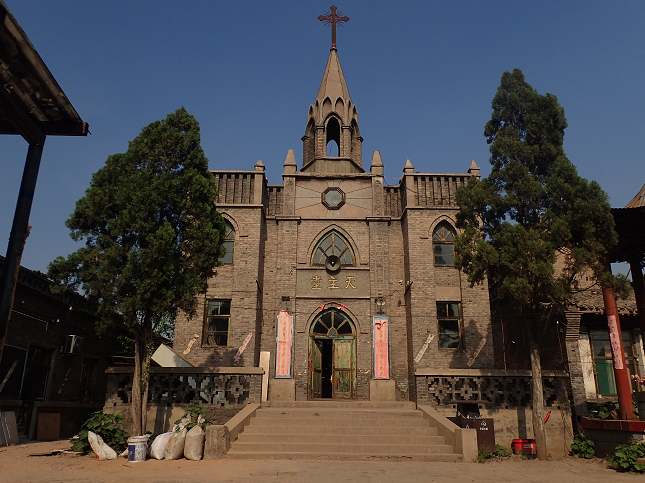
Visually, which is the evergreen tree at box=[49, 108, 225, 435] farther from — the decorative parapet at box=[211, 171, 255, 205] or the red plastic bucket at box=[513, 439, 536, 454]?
the red plastic bucket at box=[513, 439, 536, 454]

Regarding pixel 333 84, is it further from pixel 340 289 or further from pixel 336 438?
pixel 336 438

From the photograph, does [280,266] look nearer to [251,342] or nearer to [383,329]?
[251,342]

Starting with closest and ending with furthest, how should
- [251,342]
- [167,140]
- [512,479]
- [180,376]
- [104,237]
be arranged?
[512,479] < [104,237] < [167,140] < [180,376] < [251,342]

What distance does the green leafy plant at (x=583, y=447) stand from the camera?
41.2 feet

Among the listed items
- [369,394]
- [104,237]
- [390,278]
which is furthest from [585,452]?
[104,237]

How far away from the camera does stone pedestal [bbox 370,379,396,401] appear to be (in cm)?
1630

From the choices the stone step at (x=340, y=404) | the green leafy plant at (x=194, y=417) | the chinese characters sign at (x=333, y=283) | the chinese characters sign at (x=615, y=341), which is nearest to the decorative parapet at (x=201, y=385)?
the stone step at (x=340, y=404)

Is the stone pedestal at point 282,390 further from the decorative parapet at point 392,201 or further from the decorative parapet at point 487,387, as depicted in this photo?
the decorative parapet at point 392,201

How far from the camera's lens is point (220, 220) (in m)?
13.5

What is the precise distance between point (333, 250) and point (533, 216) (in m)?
7.22

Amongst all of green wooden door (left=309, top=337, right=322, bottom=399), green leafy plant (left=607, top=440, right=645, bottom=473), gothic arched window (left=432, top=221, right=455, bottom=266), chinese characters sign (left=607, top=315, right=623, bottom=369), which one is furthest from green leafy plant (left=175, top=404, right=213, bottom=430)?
chinese characters sign (left=607, top=315, right=623, bottom=369)

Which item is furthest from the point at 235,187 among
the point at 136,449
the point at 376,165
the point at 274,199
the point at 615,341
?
the point at 615,341

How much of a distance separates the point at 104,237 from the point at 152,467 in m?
5.16

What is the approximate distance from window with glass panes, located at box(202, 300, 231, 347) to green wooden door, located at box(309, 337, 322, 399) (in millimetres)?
2813
